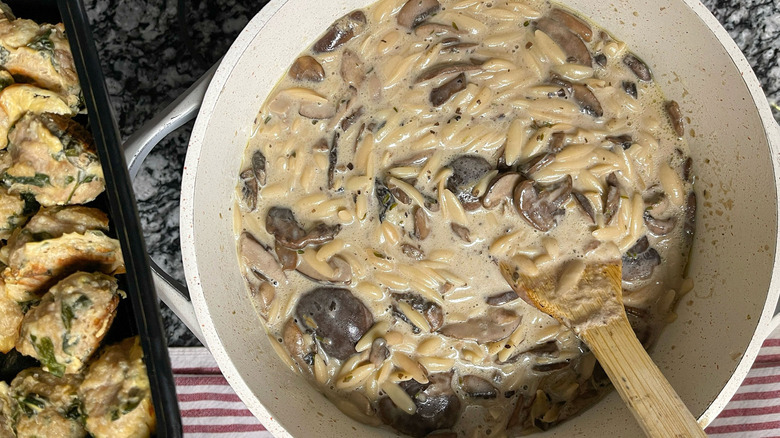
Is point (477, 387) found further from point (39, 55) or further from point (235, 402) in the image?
point (39, 55)

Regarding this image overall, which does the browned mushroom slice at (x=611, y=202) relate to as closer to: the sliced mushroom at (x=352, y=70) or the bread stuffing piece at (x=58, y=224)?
the sliced mushroom at (x=352, y=70)

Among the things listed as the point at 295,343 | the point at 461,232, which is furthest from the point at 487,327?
the point at 295,343

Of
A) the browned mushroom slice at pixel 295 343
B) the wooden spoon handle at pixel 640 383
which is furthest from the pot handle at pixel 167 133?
the wooden spoon handle at pixel 640 383

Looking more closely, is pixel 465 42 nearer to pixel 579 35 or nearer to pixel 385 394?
pixel 579 35

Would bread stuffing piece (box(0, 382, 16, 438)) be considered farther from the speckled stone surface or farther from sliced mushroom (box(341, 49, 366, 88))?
sliced mushroom (box(341, 49, 366, 88))

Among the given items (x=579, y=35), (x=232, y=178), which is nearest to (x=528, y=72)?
(x=579, y=35)

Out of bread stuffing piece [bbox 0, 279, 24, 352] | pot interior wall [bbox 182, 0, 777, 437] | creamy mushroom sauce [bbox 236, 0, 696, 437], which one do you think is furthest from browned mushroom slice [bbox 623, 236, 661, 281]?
bread stuffing piece [bbox 0, 279, 24, 352]
